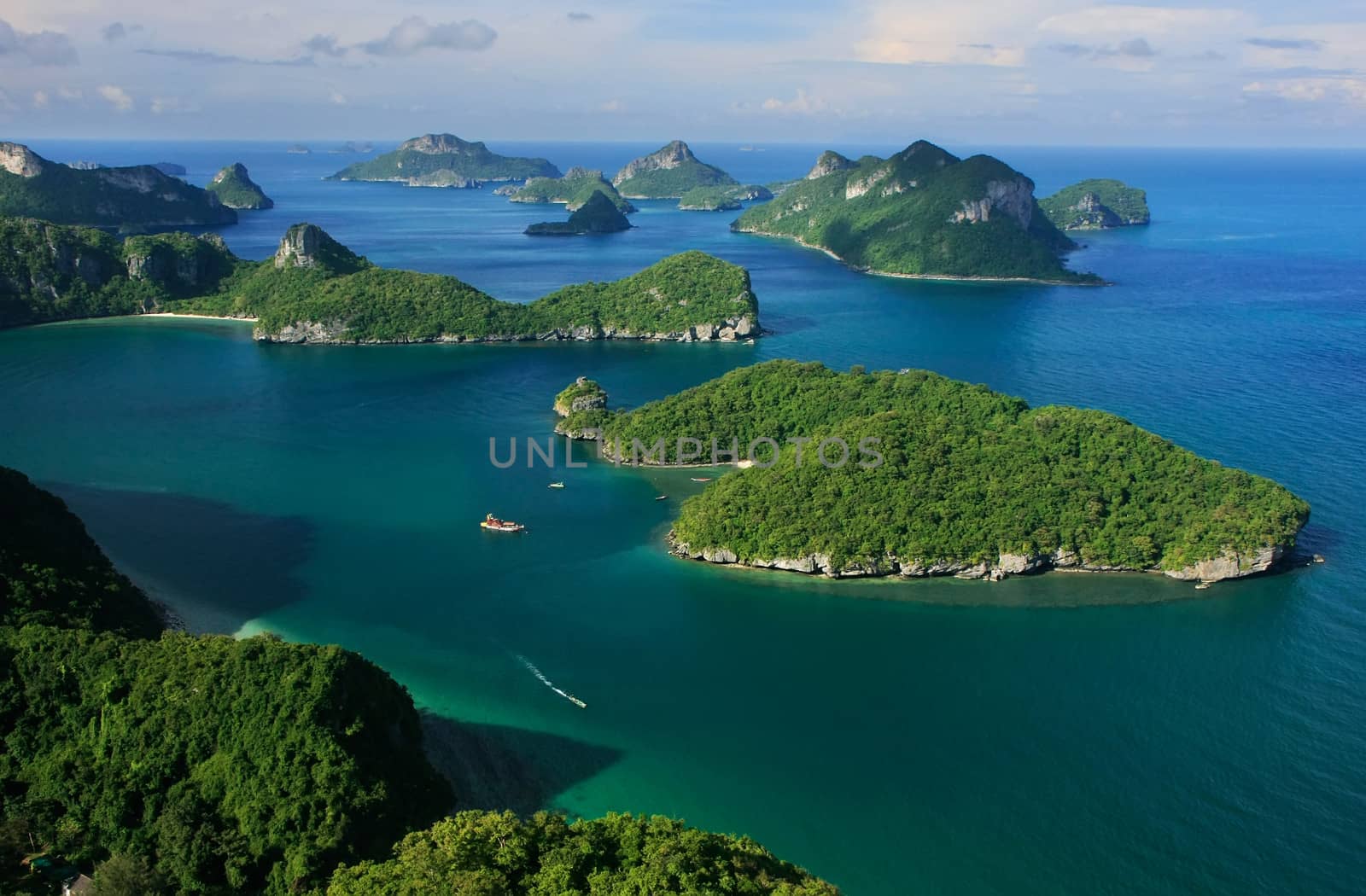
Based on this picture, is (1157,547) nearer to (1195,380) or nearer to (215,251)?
(1195,380)

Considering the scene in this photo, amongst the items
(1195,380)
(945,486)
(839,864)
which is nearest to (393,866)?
(839,864)

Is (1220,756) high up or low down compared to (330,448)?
down

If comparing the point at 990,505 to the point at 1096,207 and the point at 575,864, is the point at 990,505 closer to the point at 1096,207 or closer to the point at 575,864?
the point at 575,864

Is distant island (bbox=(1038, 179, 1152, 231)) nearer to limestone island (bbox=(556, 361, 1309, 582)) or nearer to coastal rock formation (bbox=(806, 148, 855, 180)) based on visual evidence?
coastal rock formation (bbox=(806, 148, 855, 180))

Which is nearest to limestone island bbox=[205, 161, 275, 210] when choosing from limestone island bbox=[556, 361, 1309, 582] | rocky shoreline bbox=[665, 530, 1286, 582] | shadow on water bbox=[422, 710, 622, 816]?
limestone island bbox=[556, 361, 1309, 582]

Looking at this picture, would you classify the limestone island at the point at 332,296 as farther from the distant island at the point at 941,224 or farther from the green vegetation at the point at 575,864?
the green vegetation at the point at 575,864

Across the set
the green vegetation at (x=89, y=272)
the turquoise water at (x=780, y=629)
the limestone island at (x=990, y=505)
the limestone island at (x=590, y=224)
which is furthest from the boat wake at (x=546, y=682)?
the limestone island at (x=590, y=224)
